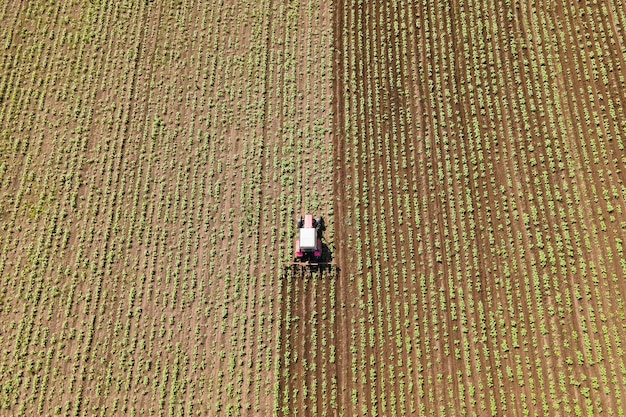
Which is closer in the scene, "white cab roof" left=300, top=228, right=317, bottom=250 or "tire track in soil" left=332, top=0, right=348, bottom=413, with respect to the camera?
"tire track in soil" left=332, top=0, right=348, bottom=413

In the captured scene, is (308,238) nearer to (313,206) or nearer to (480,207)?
(313,206)

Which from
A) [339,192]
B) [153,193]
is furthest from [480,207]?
[153,193]

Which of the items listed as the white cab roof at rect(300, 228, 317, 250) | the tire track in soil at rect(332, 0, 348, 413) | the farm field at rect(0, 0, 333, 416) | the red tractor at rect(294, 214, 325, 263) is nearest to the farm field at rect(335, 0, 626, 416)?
the tire track in soil at rect(332, 0, 348, 413)

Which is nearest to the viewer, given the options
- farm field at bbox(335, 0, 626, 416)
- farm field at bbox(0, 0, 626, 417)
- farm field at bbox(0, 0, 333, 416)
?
farm field at bbox(335, 0, 626, 416)

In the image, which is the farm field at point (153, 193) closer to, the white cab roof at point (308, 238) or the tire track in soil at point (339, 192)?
the tire track in soil at point (339, 192)

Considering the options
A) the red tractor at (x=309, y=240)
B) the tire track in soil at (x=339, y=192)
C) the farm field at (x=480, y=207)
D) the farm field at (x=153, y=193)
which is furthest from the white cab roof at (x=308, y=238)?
the farm field at (x=480, y=207)

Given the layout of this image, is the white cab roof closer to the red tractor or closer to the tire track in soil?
the red tractor
